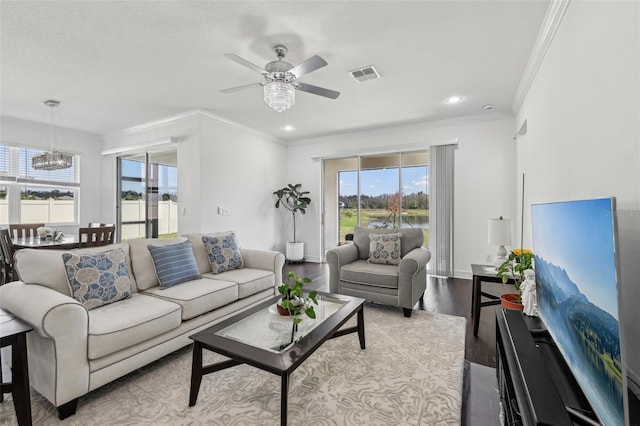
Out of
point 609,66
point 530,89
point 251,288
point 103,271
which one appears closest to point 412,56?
point 530,89

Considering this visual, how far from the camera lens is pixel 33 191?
16.1ft

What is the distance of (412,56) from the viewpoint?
2742 mm

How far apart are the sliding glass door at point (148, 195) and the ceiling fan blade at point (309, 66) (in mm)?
3272

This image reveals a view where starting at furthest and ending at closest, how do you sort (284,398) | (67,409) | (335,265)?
(335,265)
(67,409)
(284,398)

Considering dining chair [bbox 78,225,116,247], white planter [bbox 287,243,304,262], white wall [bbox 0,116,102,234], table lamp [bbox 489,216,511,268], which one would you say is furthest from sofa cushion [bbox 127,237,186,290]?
white wall [bbox 0,116,102,234]

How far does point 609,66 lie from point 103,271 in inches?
130

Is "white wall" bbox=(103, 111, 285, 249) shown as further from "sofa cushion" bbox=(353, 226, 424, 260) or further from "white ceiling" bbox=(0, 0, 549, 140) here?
"sofa cushion" bbox=(353, 226, 424, 260)

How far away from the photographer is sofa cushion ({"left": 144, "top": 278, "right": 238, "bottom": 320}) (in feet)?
7.41

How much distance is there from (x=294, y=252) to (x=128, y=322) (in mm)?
4124

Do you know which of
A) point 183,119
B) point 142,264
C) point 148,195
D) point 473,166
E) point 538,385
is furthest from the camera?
point 148,195

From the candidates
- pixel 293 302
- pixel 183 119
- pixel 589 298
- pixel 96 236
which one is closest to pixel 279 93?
pixel 293 302

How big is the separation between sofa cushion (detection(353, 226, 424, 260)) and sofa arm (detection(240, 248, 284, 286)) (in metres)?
1.11

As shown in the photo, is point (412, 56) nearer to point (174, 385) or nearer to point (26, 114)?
point (174, 385)

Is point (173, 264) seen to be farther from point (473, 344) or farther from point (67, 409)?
point (473, 344)
